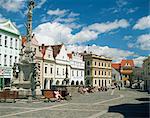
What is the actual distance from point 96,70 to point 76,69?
1518cm

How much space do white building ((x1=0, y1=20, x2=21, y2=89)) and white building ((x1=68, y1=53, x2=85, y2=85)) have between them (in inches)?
958

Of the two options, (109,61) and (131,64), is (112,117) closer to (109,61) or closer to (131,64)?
(109,61)

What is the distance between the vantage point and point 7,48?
4538 cm

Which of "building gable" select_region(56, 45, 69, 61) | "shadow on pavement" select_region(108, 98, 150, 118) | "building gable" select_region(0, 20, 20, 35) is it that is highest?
"building gable" select_region(0, 20, 20, 35)

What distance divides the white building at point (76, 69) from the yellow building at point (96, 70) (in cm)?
730

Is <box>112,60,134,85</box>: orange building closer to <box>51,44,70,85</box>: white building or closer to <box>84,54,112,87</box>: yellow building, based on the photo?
<box>84,54,112,87</box>: yellow building

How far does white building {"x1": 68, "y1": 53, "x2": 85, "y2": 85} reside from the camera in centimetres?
7126

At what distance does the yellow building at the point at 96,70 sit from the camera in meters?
85.2

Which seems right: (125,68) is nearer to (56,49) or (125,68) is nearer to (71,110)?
(56,49)

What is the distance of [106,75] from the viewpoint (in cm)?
9569

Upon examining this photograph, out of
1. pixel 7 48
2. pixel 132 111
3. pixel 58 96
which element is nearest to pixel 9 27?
pixel 7 48

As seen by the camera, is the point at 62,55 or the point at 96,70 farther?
the point at 96,70

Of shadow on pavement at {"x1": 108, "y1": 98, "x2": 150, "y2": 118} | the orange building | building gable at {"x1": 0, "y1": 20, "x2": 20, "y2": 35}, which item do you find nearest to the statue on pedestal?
shadow on pavement at {"x1": 108, "y1": 98, "x2": 150, "y2": 118}

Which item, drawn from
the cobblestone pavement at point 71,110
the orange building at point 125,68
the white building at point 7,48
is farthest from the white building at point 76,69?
the orange building at point 125,68
